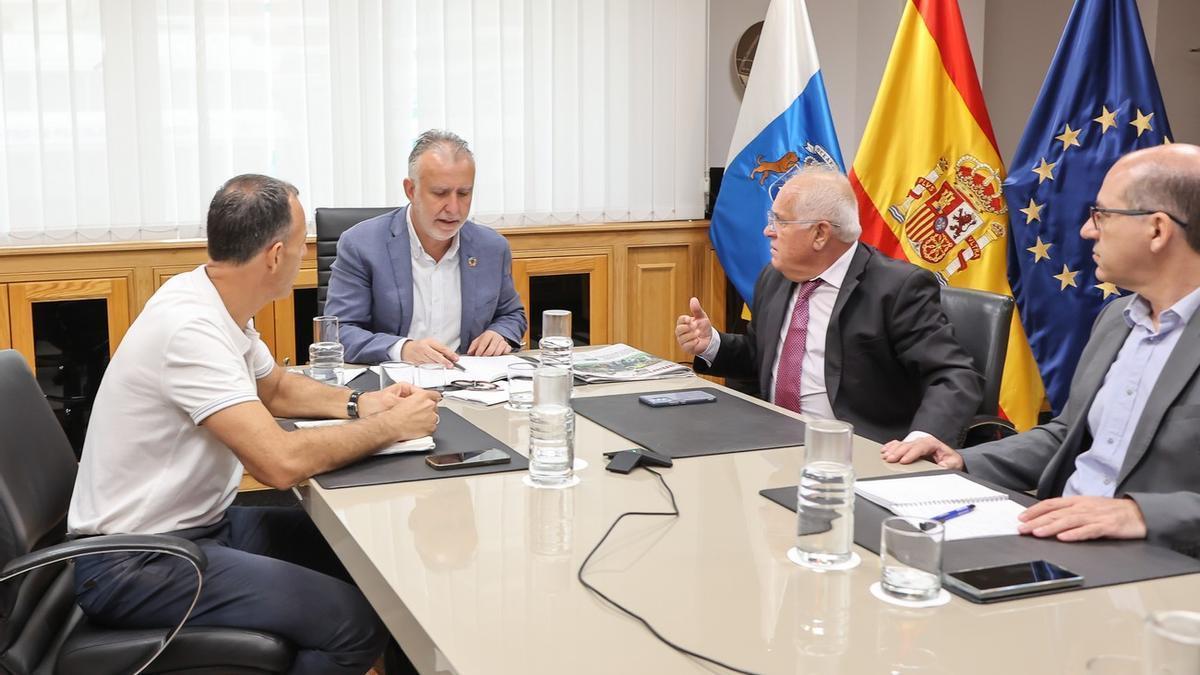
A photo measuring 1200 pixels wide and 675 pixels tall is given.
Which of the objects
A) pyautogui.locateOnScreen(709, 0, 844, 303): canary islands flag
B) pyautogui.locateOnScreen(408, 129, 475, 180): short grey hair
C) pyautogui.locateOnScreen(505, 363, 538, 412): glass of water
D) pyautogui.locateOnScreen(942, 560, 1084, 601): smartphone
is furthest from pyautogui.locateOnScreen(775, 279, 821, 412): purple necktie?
pyautogui.locateOnScreen(709, 0, 844, 303): canary islands flag

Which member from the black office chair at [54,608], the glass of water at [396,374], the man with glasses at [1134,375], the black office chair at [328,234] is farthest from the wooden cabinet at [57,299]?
the man with glasses at [1134,375]

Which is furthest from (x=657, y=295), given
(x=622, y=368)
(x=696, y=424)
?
(x=696, y=424)

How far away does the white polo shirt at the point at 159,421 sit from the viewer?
6.22 ft

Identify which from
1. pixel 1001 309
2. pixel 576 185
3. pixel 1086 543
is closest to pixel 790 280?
pixel 1001 309

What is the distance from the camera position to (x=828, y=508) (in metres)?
1.47

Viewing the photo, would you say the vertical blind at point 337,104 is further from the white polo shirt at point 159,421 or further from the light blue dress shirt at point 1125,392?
the light blue dress shirt at point 1125,392

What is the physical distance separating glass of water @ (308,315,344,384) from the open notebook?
1.30 meters

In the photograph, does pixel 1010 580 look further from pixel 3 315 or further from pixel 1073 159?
pixel 3 315

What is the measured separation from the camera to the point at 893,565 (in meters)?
1.36

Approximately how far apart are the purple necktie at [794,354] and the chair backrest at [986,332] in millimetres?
353

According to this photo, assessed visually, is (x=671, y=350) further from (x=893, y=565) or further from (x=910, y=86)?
(x=893, y=565)

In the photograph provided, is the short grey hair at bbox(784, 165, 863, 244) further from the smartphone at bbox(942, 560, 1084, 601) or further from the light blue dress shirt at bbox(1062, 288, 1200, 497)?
the smartphone at bbox(942, 560, 1084, 601)

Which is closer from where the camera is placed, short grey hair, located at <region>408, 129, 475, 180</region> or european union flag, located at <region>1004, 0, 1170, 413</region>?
short grey hair, located at <region>408, 129, 475, 180</region>

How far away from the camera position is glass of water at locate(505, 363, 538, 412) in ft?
7.89
